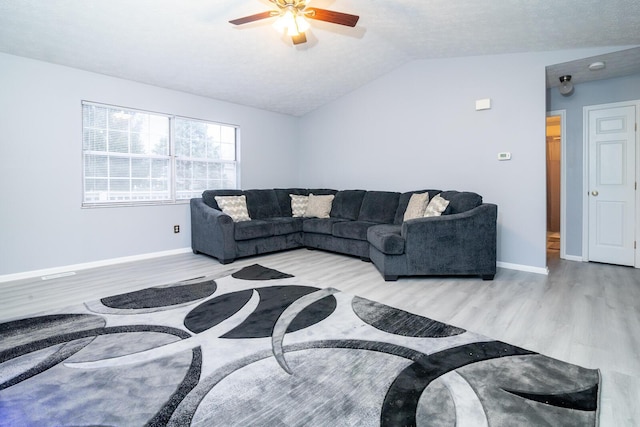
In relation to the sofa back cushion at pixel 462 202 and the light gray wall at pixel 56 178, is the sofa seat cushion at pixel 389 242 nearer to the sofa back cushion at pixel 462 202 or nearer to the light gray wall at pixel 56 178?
the sofa back cushion at pixel 462 202

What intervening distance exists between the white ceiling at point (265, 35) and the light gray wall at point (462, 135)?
0.85 ft

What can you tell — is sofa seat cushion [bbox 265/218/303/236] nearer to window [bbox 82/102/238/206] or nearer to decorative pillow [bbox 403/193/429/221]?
window [bbox 82/102/238/206]

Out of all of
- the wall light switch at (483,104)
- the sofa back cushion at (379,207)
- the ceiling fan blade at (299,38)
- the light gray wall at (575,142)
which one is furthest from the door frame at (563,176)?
the ceiling fan blade at (299,38)

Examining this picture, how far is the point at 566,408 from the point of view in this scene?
145cm

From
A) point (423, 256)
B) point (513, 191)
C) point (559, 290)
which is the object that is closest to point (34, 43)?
point (423, 256)

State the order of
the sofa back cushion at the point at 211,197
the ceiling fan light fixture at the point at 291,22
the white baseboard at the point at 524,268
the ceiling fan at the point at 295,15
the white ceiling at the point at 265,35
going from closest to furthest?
1. the ceiling fan at the point at 295,15
2. the ceiling fan light fixture at the point at 291,22
3. the white ceiling at the point at 265,35
4. the white baseboard at the point at 524,268
5. the sofa back cushion at the point at 211,197

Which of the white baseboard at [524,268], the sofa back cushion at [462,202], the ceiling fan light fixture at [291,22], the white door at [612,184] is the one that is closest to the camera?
the ceiling fan light fixture at [291,22]

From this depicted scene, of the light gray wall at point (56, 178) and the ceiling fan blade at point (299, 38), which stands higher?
the ceiling fan blade at point (299, 38)

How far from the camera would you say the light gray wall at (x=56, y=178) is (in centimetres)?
347

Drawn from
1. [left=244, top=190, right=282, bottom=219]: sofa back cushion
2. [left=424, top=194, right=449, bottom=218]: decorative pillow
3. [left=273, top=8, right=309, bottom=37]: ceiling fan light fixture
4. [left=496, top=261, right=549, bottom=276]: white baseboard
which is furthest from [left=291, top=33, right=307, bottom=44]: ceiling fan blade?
[left=496, top=261, right=549, bottom=276]: white baseboard

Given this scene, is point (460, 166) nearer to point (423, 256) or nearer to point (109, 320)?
point (423, 256)

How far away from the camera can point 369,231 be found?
13.3ft

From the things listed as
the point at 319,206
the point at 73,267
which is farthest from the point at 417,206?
the point at 73,267

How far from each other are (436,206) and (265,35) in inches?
107
